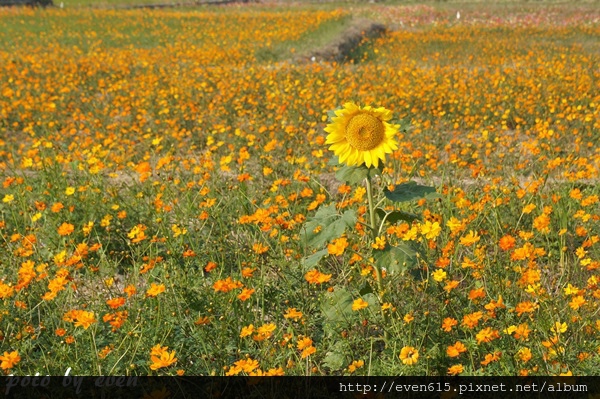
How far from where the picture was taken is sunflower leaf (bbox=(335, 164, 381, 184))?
2.57 metres

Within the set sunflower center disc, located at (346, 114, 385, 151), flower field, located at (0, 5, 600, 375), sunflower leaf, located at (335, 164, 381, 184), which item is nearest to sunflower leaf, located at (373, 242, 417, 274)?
flower field, located at (0, 5, 600, 375)

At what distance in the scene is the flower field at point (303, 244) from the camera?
2531 millimetres

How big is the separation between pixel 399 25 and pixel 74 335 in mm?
26150

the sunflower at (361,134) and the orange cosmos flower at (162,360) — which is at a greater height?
the sunflower at (361,134)

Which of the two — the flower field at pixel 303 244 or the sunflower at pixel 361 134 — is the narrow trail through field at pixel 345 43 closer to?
the flower field at pixel 303 244

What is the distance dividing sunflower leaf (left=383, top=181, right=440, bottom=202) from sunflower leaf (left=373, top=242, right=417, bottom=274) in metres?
0.25

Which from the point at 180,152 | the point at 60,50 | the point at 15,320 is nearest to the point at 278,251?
the point at 15,320

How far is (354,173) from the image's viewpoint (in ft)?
8.55

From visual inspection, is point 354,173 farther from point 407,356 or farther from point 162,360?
point 162,360

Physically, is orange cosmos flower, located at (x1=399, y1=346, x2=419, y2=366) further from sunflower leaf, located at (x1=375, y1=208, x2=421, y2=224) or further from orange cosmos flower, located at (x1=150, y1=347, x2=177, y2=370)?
orange cosmos flower, located at (x1=150, y1=347, x2=177, y2=370)

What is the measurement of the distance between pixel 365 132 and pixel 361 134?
0.07ft

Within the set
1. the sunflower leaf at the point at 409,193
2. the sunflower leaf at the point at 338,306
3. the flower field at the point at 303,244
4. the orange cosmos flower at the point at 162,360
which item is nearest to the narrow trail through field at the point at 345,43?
the flower field at the point at 303,244

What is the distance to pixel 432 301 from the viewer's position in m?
2.91

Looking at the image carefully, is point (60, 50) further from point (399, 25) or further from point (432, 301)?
point (399, 25)
